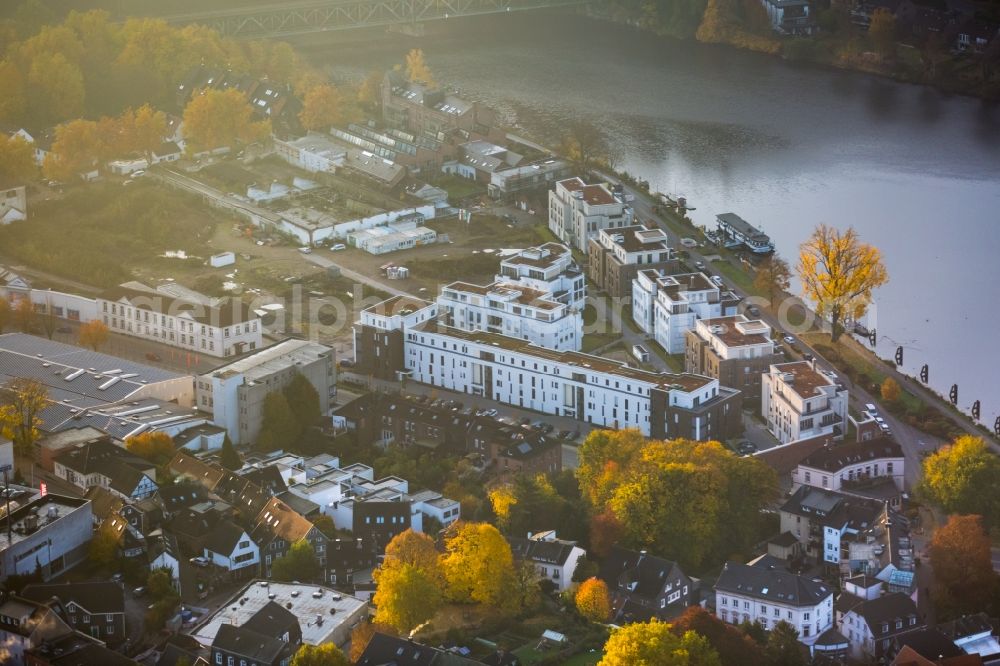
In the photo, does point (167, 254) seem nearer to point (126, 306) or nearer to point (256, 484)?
point (126, 306)

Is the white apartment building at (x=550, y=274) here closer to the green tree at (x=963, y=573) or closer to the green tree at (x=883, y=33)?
the green tree at (x=963, y=573)

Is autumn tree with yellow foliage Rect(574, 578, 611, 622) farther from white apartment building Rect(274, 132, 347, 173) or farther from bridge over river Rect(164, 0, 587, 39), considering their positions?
bridge over river Rect(164, 0, 587, 39)

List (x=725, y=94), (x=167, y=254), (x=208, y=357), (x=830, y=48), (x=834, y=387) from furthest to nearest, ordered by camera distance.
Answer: (x=830, y=48), (x=725, y=94), (x=167, y=254), (x=208, y=357), (x=834, y=387)

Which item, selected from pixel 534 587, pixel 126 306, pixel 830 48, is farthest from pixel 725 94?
pixel 534 587

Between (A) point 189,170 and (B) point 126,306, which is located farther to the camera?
(A) point 189,170

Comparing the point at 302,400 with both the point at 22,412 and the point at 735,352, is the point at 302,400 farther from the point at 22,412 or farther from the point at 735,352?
the point at 735,352

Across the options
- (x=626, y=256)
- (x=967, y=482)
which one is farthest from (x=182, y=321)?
(x=967, y=482)

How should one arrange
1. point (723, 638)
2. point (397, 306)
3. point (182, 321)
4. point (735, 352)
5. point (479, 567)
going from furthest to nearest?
1. point (182, 321)
2. point (397, 306)
3. point (735, 352)
4. point (479, 567)
5. point (723, 638)
